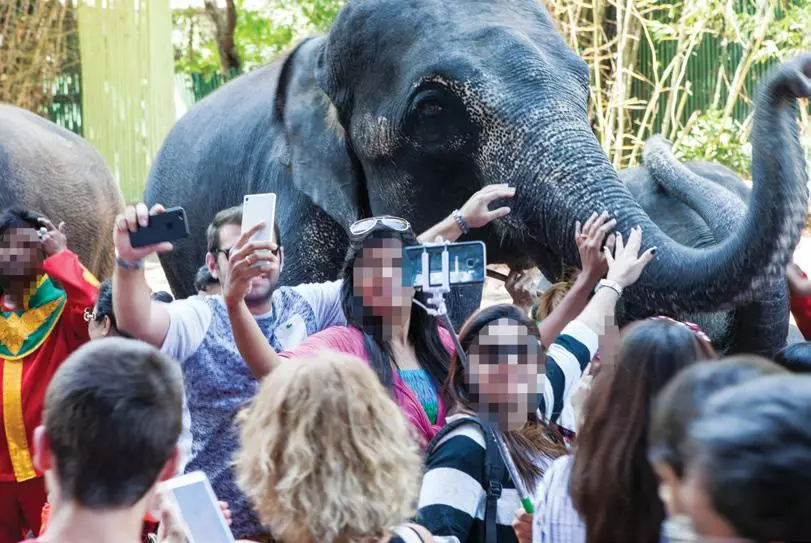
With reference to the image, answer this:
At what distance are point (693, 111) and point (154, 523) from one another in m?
13.8

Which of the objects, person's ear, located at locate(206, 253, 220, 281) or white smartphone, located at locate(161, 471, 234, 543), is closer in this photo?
white smartphone, located at locate(161, 471, 234, 543)

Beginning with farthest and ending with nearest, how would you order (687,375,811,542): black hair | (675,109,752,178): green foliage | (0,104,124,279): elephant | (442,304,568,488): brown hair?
1. (675,109,752,178): green foliage
2. (0,104,124,279): elephant
3. (442,304,568,488): brown hair
4. (687,375,811,542): black hair

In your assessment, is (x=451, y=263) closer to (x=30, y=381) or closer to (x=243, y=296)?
(x=243, y=296)

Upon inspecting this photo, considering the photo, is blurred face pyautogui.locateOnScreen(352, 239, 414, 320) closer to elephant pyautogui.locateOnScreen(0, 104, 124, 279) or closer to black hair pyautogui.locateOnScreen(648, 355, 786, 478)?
black hair pyautogui.locateOnScreen(648, 355, 786, 478)

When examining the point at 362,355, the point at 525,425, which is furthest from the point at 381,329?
the point at 525,425

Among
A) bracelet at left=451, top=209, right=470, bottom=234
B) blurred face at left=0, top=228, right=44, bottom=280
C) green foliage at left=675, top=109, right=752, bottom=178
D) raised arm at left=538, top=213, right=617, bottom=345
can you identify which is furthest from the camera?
green foliage at left=675, top=109, right=752, bottom=178

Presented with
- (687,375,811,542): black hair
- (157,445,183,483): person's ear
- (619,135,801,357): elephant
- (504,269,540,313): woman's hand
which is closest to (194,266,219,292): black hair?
(504,269,540,313): woman's hand

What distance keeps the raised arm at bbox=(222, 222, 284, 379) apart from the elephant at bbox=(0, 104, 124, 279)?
5.46m

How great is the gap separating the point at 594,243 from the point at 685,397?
2.65 meters

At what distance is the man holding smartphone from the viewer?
3.90 m

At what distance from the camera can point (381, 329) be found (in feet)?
13.2

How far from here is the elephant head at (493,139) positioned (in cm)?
480

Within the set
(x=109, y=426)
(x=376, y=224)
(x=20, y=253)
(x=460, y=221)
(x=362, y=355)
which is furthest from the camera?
(x=460, y=221)

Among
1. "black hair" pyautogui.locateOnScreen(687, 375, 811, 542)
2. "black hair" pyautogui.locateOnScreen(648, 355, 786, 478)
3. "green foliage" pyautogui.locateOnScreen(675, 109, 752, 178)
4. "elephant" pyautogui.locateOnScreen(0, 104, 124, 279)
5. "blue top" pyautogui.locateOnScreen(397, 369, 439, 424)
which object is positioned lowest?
"green foliage" pyautogui.locateOnScreen(675, 109, 752, 178)
